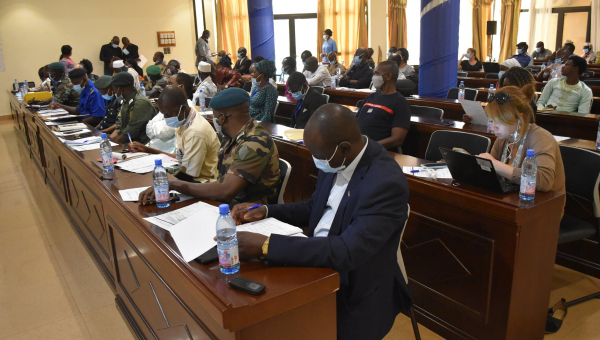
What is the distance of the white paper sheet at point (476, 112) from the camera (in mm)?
3512

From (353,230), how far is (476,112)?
2.60 metres

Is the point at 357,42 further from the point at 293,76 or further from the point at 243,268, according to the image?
the point at 243,268

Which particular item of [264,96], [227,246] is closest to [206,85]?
[264,96]

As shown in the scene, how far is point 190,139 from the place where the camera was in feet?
8.92

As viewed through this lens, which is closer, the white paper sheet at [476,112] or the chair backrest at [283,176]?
the chair backrest at [283,176]

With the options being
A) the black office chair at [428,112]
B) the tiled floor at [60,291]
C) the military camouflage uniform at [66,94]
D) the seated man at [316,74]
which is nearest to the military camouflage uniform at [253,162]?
the tiled floor at [60,291]

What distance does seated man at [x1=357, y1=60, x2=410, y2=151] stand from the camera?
3426 millimetres

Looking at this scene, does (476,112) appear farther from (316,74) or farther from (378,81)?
(316,74)

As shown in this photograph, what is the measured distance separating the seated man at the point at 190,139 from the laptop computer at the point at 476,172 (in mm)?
1466

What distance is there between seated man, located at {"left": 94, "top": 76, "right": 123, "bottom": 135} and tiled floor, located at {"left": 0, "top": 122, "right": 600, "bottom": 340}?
1.05 metres

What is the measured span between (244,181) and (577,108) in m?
4.10

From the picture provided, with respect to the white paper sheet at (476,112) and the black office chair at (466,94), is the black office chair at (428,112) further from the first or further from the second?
the black office chair at (466,94)

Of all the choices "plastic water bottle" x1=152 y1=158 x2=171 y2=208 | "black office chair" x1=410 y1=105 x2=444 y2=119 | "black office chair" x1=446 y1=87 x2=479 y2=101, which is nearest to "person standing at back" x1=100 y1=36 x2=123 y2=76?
"black office chair" x1=446 y1=87 x2=479 y2=101

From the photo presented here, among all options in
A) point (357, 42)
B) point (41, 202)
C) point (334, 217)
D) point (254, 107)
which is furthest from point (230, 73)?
point (357, 42)
